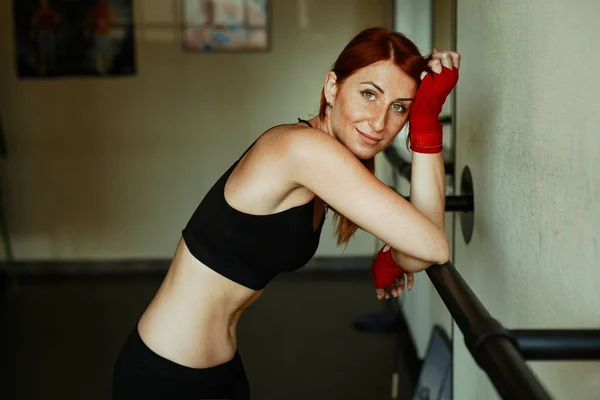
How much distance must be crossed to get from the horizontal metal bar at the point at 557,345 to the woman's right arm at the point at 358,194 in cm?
40

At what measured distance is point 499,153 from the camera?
1737 mm

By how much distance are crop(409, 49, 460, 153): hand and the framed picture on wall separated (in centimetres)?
400

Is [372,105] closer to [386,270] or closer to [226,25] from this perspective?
[386,270]

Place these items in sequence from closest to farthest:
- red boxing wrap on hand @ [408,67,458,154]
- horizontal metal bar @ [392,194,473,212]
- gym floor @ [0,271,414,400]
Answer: red boxing wrap on hand @ [408,67,458,154]
horizontal metal bar @ [392,194,473,212]
gym floor @ [0,271,414,400]

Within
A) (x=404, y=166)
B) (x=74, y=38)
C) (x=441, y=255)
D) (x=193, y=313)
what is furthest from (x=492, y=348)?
(x=74, y=38)

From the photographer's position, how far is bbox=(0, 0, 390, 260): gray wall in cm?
538

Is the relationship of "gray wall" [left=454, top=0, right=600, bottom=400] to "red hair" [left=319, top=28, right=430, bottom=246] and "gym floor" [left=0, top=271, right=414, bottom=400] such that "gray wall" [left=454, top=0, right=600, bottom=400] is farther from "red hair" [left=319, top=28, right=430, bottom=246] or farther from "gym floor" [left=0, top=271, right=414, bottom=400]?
"gym floor" [left=0, top=271, right=414, bottom=400]

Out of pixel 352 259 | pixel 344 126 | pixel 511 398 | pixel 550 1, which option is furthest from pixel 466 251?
pixel 352 259

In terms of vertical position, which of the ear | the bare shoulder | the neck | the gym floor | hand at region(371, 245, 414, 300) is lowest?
the gym floor

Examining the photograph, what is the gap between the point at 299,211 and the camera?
5.04 ft

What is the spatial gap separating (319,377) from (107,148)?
2.53 metres

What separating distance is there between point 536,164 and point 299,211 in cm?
44

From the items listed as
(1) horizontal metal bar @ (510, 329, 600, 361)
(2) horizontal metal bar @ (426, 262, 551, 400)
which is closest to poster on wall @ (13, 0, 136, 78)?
(2) horizontal metal bar @ (426, 262, 551, 400)

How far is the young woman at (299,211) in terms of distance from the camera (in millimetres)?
1371
